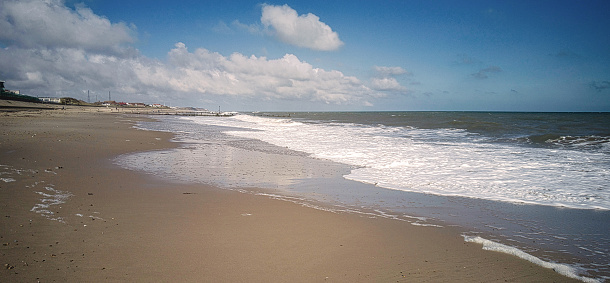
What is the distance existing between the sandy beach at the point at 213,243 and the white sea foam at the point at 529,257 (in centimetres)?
13

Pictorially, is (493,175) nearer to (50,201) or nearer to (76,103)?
(50,201)

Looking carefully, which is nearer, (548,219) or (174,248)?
(174,248)

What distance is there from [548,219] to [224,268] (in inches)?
214

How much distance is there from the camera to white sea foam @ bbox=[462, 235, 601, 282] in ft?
11.8

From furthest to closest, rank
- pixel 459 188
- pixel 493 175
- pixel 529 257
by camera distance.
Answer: pixel 493 175 → pixel 459 188 → pixel 529 257

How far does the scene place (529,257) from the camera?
3971mm

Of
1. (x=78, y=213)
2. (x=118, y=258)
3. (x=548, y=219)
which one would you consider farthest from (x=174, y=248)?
(x=548, y=219)

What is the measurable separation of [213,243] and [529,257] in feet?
12.9

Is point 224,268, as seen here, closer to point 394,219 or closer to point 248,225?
point 248,225

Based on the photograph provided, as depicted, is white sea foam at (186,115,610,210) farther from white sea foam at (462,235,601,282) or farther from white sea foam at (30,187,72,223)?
white sea foam at (30,187,72,223)

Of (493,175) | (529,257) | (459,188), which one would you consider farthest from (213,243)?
(493,175)

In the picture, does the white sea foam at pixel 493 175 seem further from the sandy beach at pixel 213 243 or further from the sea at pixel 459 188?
the sandy beach at pixel 213 243

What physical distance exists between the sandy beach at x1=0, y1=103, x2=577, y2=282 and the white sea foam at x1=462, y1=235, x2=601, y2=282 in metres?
0.13

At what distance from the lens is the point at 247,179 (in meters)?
8.53
